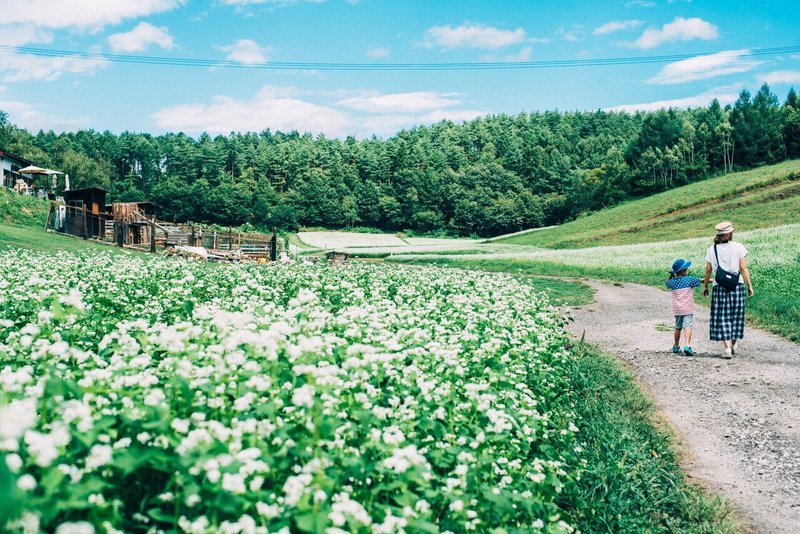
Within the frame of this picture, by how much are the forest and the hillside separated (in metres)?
24.0

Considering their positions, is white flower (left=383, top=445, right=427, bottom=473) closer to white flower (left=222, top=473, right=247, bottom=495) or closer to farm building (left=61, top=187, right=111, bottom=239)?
white flower (left=222, top=473, right=247, bottom=495)

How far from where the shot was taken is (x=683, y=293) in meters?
12.4

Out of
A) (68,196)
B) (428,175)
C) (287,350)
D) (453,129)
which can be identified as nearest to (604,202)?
(428,175)

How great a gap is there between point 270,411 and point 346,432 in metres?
0.80

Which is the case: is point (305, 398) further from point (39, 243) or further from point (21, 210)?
point (21, 210)

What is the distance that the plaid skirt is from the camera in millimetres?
11867

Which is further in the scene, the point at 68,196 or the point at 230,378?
the point at 68,196

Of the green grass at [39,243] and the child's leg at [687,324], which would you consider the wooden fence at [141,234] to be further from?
the child's leg at [687,324]

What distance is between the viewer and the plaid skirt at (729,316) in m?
11.9

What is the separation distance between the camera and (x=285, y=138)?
183750mm

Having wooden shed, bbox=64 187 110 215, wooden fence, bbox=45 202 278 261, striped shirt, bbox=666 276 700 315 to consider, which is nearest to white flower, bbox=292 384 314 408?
striped shirt, bbox=666 276 700 315

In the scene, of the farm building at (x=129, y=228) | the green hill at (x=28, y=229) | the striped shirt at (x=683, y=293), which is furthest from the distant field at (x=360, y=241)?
A: the striped shirt at (x=683, y=293)

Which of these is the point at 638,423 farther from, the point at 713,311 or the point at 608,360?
the point at 713,311

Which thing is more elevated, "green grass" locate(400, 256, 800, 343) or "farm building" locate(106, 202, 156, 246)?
"farm building" locate(106, 202, 156, 246)
